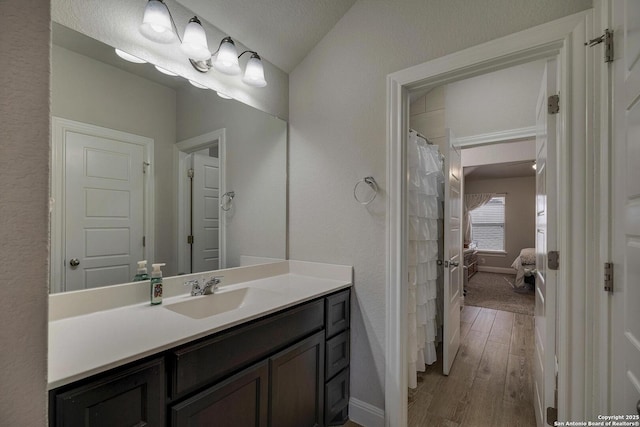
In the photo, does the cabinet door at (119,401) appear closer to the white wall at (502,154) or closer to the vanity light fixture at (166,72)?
the vanity light fixture at (166,72)

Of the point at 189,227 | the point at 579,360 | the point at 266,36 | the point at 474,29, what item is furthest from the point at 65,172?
the point at 579,360

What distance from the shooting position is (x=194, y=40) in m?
1.41

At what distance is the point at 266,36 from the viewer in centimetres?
178

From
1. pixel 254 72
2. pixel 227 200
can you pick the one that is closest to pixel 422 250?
pixel 227 200

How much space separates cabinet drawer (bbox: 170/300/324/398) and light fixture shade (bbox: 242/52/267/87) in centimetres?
137

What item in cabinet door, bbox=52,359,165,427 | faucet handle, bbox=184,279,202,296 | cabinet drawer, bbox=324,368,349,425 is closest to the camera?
Result: cabinet door, bbox=52,359,165,427

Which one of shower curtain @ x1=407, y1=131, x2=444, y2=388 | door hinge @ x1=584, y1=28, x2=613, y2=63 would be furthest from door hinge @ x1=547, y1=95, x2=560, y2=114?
shower curtain @ x1=407, y1=131, x2=444, y2=388

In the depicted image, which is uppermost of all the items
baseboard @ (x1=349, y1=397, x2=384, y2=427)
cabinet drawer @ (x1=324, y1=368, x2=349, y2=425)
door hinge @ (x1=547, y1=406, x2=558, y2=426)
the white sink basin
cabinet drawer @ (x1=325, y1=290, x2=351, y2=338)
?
the white sink basin

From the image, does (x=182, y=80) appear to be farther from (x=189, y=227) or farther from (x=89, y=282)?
(x=89, y=282)

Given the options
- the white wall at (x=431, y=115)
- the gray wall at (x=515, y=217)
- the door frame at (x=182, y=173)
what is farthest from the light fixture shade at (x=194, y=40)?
the gray wall at (x=515, y=217)

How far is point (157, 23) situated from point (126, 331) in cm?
130

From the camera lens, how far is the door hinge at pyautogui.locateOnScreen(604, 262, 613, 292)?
39.5 inches

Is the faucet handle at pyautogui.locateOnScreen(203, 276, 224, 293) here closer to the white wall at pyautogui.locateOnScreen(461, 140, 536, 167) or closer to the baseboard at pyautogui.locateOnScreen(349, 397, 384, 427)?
the baseboard at pyautogui.locateOnScreen(349, 397, 384, 427)

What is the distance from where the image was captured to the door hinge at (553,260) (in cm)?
127
